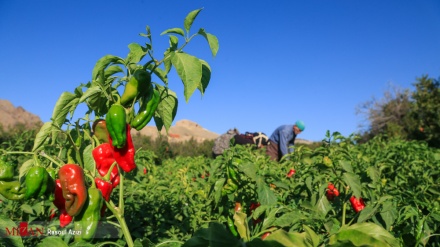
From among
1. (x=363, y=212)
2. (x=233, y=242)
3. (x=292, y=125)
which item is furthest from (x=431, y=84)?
(x=233, y=242)

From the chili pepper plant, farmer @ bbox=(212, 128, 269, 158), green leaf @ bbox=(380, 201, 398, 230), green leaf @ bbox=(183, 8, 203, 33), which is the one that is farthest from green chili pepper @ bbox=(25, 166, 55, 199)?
farmer @ bbox=(212, 128, 269, 158)

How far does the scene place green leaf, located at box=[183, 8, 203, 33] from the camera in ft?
4.32

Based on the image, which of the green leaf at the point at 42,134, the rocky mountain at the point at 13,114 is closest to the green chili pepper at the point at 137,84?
the green leaf at the point at 42,134

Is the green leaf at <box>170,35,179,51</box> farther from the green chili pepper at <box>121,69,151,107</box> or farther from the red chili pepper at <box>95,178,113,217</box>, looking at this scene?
the red chili pepper at <box>95,178,113,217</box>

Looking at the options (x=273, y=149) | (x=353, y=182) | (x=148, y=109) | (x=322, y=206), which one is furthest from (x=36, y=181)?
(x=273, y=149)

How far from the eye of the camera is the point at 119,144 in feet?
4.43

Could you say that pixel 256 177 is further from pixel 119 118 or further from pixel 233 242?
pixel 233 242

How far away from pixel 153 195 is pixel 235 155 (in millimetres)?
1231

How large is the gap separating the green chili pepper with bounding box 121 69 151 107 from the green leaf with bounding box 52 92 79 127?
0.65ft

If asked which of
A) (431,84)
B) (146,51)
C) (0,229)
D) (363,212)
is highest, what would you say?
(431,84)

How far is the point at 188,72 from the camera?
3.84 ft

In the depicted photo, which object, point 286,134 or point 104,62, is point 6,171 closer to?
point 104,62

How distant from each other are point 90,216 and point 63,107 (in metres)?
0.38

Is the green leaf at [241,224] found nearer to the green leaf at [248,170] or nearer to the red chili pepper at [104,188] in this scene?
the red chili pepper at [104,188]
